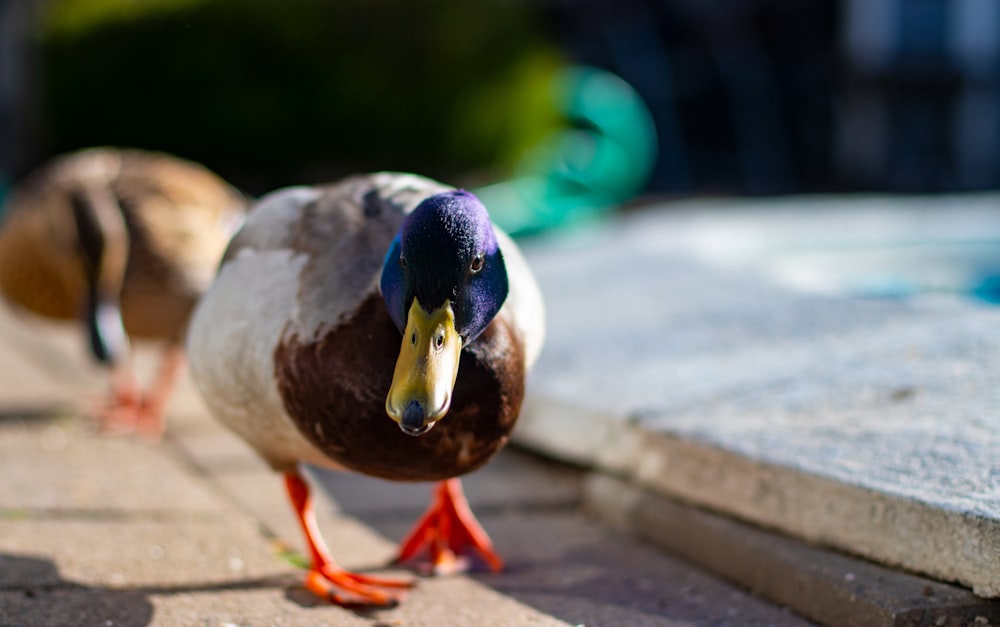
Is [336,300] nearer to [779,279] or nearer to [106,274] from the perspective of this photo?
[106,274]

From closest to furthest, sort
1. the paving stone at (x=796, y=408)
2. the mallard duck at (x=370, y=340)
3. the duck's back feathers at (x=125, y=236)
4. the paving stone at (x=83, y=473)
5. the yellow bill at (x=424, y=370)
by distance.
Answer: the yellow bill at (x=424, y=370) < the mallard duck at (x=370, y=340) < the paving stone at (x=796, y=408) < the paving stone at (x=83, y=473) < the duck's back feathers at (x=125, y=236)

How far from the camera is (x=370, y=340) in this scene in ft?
7.68

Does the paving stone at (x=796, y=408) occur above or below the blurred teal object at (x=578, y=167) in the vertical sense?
above

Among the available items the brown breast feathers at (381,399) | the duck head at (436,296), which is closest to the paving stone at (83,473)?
the brown breast feathers at (381,399)

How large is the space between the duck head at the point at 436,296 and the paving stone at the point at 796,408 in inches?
35.7

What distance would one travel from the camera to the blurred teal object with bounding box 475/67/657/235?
834 centimetres

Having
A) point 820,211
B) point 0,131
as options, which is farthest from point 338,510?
point 0,131

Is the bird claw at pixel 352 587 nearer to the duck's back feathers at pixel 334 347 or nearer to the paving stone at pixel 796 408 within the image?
the duck's back feathers at pixel 334 347

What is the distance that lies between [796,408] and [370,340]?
4.23 ft

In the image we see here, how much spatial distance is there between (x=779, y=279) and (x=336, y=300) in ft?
8.37

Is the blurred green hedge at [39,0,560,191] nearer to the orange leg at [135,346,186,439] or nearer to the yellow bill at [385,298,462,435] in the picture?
the orange leg at [135,346,186,439]

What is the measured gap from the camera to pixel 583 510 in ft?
11.4

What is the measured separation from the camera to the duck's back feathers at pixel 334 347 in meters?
2.34

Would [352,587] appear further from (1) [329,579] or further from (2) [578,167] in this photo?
(2) [578,167]
